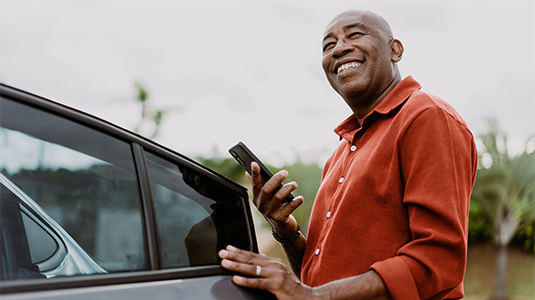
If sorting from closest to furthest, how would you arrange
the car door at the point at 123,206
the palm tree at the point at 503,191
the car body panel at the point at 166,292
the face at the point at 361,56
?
the car body panel at the point at 166,292 < the car door at the point at 123,206 < the face at the point at 361,56 < the palm tree at the point at 503,191

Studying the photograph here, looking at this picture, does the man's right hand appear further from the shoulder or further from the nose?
the nose

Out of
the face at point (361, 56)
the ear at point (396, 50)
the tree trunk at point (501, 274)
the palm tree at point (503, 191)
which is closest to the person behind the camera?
the face at point (361, 56)

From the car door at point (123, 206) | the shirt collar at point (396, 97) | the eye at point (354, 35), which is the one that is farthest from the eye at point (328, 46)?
the car door at point (123, 206)

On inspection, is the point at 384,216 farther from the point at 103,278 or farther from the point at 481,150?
the point at 481,150

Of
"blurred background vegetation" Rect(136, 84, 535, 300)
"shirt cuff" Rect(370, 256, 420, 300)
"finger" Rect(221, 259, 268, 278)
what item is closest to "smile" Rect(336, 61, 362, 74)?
"shirt cuff" Rect(370, 256, 420, 300)

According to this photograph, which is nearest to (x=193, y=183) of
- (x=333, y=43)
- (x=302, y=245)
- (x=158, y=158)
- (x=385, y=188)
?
(x=158, y=158)

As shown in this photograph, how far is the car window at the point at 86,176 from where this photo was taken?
1133 millimetres

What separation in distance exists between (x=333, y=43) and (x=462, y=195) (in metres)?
1.07

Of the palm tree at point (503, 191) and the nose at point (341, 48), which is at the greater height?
the nose at point (341, 48)

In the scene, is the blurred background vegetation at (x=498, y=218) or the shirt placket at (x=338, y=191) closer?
the shirt placket at (x=338, y=191)

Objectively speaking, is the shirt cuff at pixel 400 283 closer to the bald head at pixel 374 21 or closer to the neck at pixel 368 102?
the neck at pixel 368 102

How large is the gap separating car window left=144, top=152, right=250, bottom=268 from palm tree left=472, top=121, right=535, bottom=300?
11399 mm

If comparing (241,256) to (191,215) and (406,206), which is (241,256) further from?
(406,206)

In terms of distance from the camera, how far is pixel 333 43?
210 cm
